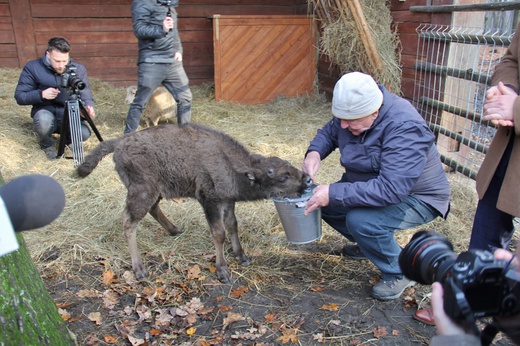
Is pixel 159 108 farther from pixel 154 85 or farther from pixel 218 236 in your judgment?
pixel 218 236

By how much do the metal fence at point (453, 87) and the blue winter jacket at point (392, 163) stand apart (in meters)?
2.56

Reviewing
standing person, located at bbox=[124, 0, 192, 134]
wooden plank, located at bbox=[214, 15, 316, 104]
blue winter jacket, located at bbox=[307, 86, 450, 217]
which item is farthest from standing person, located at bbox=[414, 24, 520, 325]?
wooden plank, located at bbox=[214, 15, 316, 104]

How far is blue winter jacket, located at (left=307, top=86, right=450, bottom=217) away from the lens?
3.78m

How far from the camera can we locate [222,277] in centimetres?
454

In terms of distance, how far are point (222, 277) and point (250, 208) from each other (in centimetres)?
166

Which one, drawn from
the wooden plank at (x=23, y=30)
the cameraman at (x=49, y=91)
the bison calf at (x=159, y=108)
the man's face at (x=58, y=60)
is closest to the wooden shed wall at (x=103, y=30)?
the wooden plank at (x=23, y=30)

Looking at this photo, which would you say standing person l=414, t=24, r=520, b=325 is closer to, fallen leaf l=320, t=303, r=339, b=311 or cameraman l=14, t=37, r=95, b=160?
fallen leaf l=320, t=303, r=339, b=311

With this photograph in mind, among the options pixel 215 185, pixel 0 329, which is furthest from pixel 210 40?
pixel 0 329

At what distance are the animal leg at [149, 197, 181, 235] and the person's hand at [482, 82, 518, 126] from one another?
11.2 ft

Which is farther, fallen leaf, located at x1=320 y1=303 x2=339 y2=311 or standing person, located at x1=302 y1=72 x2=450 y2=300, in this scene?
fallen leaf, located at x1=320 y1=303 x2=339 y2=311

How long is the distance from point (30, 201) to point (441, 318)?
1.32 metres

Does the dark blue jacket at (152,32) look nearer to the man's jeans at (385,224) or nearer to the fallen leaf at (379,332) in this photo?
the man's jeans at (385,224)

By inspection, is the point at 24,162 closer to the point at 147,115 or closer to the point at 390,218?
the point at 147,115

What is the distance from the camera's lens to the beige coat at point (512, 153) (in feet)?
10.4
